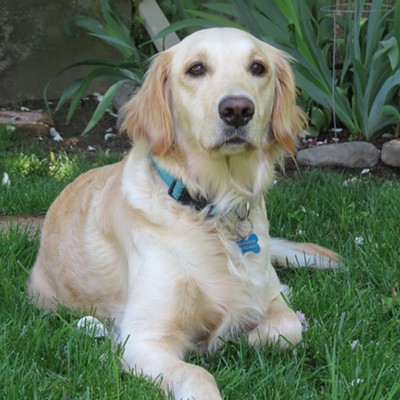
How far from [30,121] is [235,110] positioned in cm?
400

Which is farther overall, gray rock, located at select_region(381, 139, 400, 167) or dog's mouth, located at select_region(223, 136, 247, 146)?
gray rock, located at select_region(381, 139, 400, 167)

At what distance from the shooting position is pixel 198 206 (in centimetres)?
265

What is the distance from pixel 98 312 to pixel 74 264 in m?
0.23

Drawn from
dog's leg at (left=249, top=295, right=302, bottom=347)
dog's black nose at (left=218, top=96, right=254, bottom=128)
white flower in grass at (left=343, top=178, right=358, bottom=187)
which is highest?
dog's black nose at (left=218, top=96, right=254, bottom=128)

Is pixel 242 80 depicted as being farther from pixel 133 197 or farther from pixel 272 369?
pixel 272 369

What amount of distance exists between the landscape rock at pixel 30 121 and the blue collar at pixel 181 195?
3611 millimetres

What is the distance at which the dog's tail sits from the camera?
10.5ft

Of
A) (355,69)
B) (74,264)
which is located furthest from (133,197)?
(355,69)

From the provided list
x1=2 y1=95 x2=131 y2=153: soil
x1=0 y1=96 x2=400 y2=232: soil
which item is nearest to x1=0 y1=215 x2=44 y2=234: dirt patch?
x1=0 y1=96 x2=400 y2=232: soil

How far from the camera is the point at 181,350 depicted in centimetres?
249

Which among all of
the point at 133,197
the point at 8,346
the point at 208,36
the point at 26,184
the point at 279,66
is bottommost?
the point at 26,184

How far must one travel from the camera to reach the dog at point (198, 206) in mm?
2479

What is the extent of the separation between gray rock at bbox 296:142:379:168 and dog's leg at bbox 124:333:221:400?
106 inches

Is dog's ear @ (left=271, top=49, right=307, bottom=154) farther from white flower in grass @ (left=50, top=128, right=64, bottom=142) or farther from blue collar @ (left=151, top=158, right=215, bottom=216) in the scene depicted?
white flower in grass @ (left=50, top=128, right=64, bottom=142)
